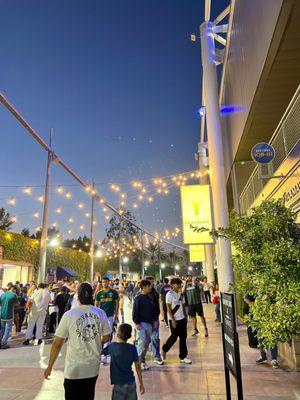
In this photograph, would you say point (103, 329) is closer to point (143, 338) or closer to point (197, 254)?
point (143, 338)

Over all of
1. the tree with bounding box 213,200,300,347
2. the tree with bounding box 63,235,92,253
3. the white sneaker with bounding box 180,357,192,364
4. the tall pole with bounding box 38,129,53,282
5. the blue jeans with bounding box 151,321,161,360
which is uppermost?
the tree with bounding box 63,235,92,253

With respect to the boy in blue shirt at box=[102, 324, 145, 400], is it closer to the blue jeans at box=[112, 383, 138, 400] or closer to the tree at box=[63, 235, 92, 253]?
the blue jeans at box=[112, 383, 138, 400]

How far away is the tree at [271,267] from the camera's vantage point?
4.36 meters

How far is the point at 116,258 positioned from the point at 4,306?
40558 millimetres

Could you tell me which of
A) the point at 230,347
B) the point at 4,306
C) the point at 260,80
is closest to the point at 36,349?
the point at 4,306

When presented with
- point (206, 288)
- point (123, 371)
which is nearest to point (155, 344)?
point (123, 371)

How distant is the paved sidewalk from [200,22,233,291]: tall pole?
418 centimetres

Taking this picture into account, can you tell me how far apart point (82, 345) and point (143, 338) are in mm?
3624

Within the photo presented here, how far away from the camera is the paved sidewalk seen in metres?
5.24

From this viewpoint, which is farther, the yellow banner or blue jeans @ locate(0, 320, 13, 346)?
the yellow banner

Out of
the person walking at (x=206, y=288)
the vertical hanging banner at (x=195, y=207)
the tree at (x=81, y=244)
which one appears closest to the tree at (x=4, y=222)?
the tree at (x=81, y=244)

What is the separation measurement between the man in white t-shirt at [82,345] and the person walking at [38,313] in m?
7.20

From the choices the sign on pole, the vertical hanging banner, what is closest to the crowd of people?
the sign on pole

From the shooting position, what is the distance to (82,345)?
333 centimetres
